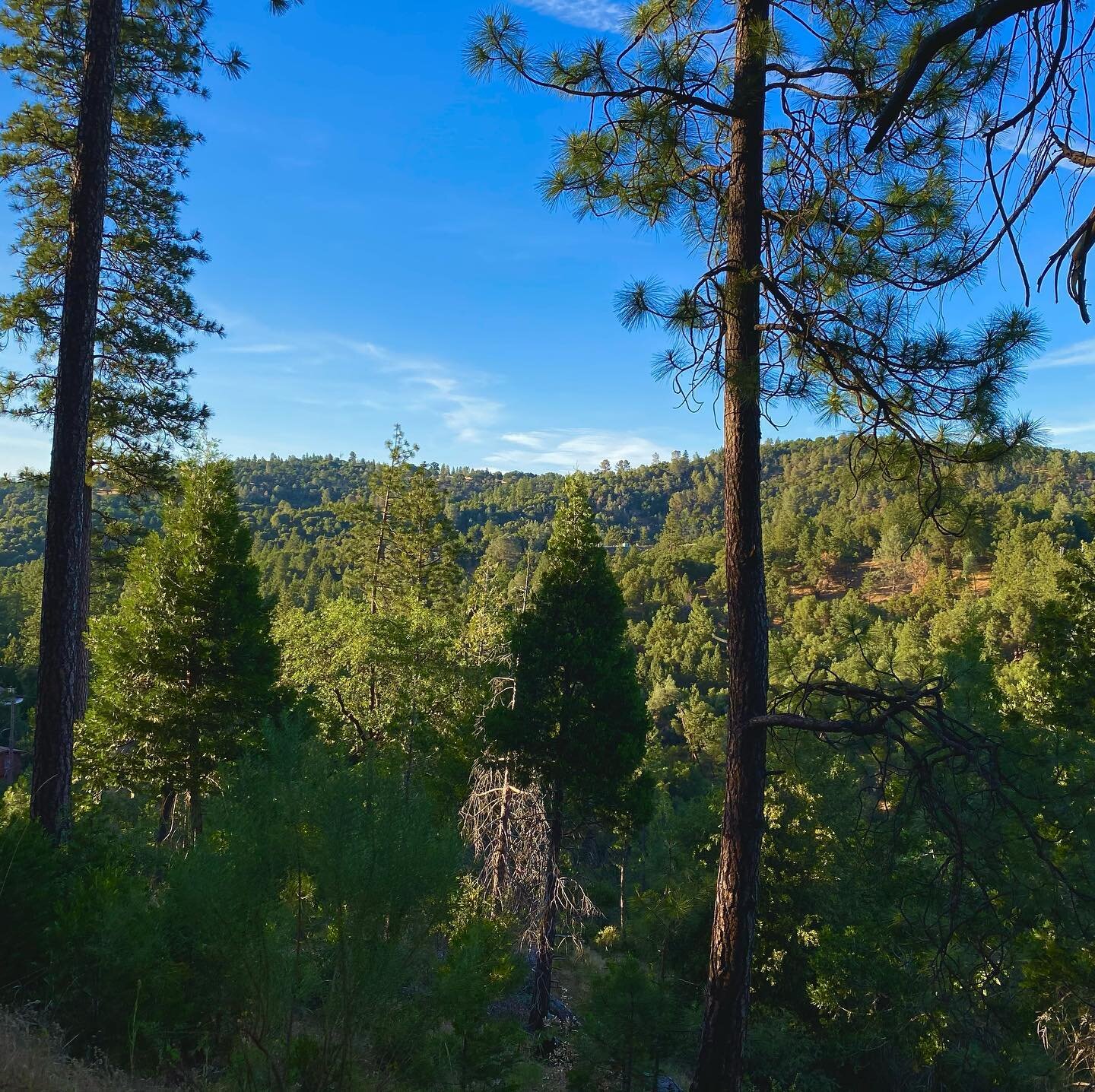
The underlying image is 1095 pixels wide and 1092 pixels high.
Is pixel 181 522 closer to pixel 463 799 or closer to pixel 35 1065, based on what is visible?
pixel 463 799

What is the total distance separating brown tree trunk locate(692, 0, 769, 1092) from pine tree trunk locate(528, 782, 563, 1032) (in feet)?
22.3

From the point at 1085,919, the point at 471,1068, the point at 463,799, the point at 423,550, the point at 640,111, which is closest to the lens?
the point at 640,111

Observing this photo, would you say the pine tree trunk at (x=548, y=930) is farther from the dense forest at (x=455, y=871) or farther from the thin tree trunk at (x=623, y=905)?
the thin tree trunk at (x=623, y=905)

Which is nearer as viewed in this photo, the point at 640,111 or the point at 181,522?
the point at 640,111

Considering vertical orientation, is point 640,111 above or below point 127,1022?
above

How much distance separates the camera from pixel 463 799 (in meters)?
13.2

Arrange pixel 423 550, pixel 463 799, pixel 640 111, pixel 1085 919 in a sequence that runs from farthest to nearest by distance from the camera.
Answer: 1. pixel 423 550
2. pixel 463 799
3. pixel 1085 919
4. pixel 640 111

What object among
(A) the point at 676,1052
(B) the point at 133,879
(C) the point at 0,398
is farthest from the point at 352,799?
(C) the point at 0,398

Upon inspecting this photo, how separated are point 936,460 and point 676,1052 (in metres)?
8.37

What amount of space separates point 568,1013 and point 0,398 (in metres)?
14.0

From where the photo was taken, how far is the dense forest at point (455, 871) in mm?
3658

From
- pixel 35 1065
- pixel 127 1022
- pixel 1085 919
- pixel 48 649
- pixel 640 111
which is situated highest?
pixel 640 111

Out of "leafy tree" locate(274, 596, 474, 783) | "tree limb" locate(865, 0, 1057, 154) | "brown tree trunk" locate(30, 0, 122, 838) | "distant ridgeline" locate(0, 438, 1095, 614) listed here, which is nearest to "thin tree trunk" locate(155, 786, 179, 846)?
"leafy tree" locate(274, 596, 474, 783)

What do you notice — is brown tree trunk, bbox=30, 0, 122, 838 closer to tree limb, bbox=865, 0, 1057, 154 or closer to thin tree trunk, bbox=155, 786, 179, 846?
tree limb, bbox=865, 0, 1057, 154
